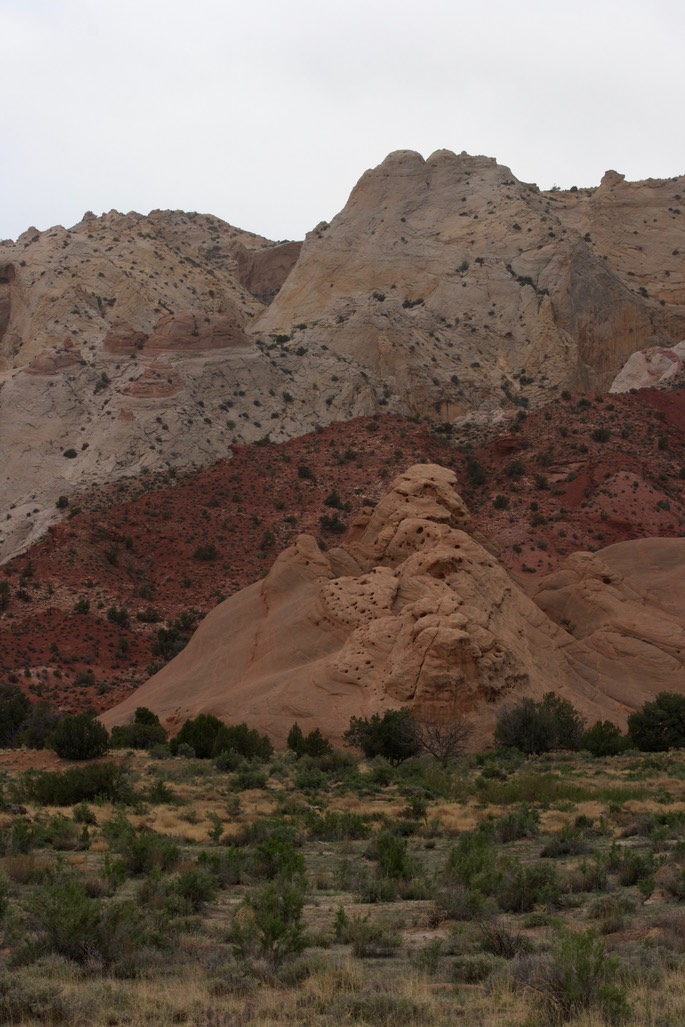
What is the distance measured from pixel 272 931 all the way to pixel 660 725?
2343 cm

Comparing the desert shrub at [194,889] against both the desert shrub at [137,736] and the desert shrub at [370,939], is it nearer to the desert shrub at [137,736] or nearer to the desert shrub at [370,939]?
the desert shrub at [370,939]

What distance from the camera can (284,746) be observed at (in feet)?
103

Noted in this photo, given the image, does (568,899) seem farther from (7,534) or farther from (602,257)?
(602,257)

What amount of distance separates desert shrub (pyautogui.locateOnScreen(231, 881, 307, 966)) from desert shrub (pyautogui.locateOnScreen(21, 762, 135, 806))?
36.3ft

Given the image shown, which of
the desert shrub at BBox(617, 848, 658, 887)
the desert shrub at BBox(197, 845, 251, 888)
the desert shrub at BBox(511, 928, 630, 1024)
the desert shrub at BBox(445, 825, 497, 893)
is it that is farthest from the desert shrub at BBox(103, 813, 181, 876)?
the desert shrub at BBox(511, 928, 630, 1024)

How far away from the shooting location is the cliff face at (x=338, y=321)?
71.6 meters

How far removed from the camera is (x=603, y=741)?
31234mm

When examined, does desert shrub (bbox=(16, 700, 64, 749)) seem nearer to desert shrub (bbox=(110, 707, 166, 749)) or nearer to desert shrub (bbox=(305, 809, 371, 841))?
desert shrub (bbox=(110, 707, 166, 749))

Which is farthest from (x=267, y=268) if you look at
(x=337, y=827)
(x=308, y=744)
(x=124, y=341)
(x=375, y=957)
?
(x=375, y=957)

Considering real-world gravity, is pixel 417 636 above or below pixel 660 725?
above

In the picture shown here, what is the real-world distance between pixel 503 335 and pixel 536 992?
7658 cm

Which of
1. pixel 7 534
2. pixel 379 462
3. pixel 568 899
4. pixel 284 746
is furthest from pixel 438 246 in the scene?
pixel 568 899

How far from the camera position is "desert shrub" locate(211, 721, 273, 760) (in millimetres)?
29672

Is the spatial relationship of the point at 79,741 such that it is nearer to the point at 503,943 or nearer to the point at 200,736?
the point at 200,736
